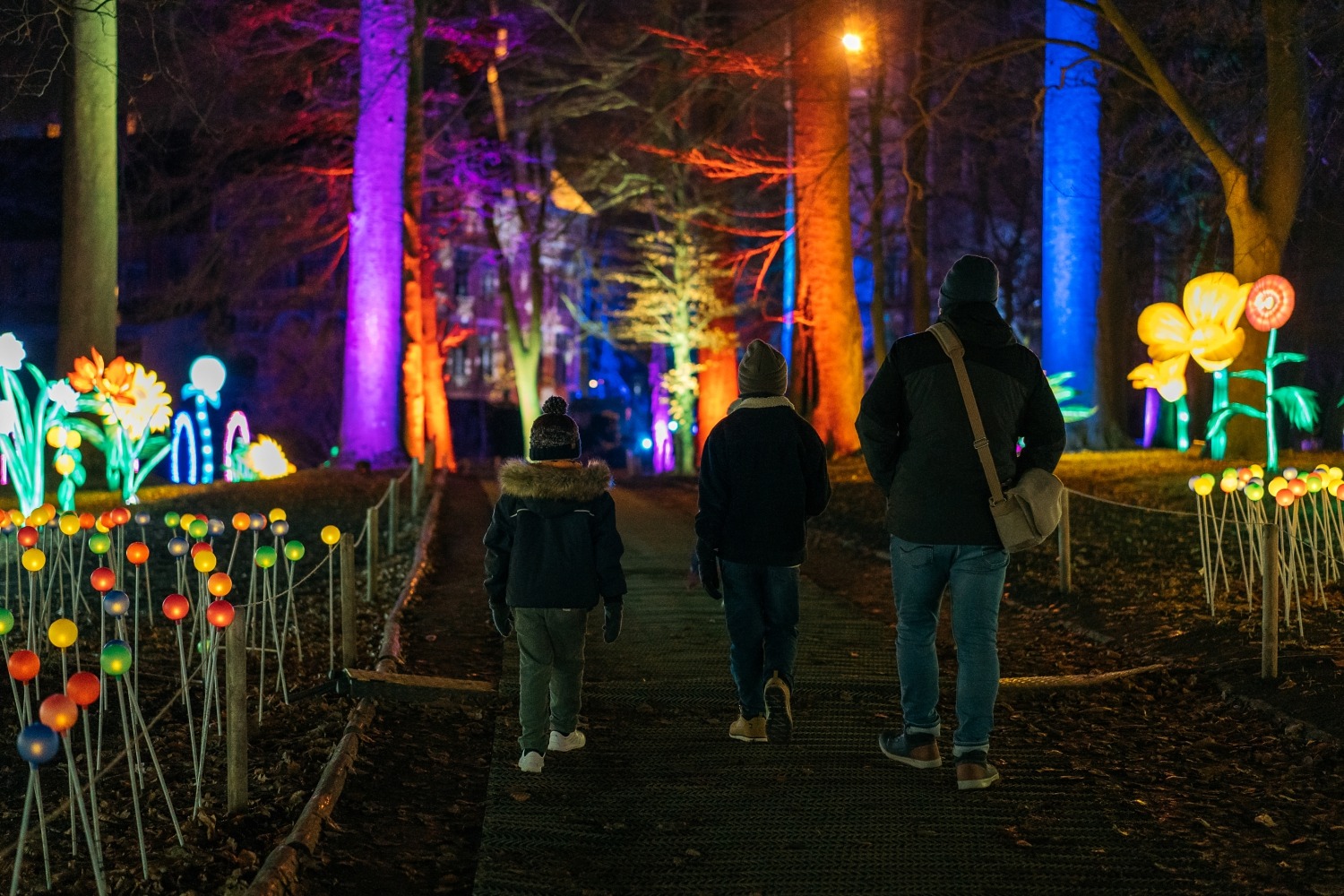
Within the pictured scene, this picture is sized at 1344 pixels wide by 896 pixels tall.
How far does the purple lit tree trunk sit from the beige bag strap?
727 inches

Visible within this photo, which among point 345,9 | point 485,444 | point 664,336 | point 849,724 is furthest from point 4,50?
point 485,444

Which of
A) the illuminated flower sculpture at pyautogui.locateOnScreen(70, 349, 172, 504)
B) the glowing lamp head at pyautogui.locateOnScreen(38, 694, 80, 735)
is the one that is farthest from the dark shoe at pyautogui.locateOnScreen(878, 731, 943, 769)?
the illuminated flower sculpture at pyautogui.locateOnScreen(70, 349, 172, 504)

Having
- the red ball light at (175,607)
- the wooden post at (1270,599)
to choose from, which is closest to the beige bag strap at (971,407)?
the wooden post at (1270,599)

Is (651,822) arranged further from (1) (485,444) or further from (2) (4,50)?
(1) (485,444)

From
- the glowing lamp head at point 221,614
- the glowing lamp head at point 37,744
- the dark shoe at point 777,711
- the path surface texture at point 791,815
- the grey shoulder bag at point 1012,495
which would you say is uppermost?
the grey shoulder bag at point 1012,495

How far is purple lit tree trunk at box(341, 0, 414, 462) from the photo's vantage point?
22.3 meters

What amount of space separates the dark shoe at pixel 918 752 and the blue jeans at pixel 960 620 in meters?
0.17

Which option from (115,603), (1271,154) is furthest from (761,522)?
(1271,154)

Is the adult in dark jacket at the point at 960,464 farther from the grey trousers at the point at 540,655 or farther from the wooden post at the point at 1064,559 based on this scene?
the wooden post at the point at 1064,559

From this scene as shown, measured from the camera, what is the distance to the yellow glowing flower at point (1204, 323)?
15055 mm

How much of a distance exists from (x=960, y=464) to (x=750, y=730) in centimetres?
165

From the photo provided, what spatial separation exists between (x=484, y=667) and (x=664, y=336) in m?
31.4

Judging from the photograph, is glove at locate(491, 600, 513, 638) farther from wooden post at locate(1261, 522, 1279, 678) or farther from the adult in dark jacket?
wooden post at locate(1261, 522, 1279, 678)

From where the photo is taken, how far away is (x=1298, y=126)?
1468 centimetres
